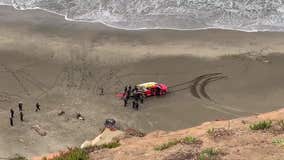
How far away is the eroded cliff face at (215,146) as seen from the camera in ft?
41.9

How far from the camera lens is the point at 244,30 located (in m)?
37.0

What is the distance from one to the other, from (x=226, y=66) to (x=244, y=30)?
7.17 metres

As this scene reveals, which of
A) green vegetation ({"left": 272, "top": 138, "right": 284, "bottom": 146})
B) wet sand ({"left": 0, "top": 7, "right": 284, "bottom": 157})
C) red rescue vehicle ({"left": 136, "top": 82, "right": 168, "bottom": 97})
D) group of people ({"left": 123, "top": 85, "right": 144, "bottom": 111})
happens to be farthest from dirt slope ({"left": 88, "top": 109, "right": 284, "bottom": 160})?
red rescue vehicle ({"left": 136, "top": 82, "right": 168, "bottom": 97})

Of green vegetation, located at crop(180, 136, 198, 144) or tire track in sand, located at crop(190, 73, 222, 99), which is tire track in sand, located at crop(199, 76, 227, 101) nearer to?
tire track in sand, located at crop(190, 73, 222, 99)

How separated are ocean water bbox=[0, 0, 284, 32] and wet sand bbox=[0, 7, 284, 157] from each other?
1656 millimetres

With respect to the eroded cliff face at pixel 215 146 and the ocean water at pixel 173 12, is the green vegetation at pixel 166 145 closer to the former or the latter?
the eroded cliff face at pixel 215 146

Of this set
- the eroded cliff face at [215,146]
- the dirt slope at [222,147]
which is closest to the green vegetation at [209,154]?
the eroded cliff face at [215,146]

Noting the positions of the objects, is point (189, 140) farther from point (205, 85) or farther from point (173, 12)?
point (173, 12)

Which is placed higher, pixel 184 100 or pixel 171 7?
pixel 171 7

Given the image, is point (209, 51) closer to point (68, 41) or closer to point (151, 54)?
point (151, 54)

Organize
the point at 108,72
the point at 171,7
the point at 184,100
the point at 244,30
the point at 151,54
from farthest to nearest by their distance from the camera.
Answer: the point at 171,7, the point at 244,30, the point at 151,54, the point at 108,72, the point at 184,100

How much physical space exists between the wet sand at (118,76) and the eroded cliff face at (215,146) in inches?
353

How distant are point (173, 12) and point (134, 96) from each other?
1464 cm

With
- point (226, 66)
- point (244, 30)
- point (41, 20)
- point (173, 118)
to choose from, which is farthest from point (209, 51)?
point (41, 20)
